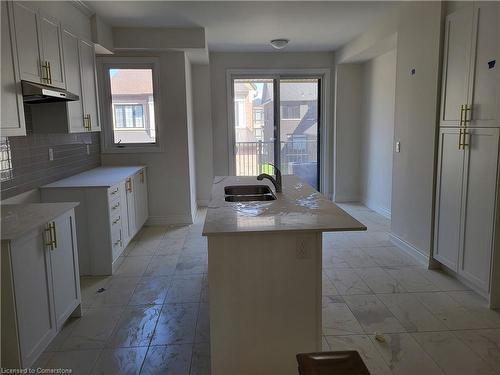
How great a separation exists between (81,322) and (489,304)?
2988 millimetres

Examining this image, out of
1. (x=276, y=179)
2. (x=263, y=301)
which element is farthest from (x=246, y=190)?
(x=263, y=301)

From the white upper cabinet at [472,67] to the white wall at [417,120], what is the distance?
0.14 meters

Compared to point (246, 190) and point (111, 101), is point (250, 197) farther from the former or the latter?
point (111, 101)

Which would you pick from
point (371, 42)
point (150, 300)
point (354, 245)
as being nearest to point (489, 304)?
point (354, 245)

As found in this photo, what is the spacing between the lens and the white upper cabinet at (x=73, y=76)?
3.28m

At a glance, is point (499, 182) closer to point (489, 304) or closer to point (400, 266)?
point (489, 304)

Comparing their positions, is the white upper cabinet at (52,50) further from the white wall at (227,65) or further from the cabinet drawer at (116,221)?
the white wall at (227,65)

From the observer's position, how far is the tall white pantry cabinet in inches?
104

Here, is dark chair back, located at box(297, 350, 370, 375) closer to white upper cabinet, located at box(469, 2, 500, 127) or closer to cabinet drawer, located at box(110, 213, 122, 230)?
white upper cabinet, located at box(469, 2, 500, 127)

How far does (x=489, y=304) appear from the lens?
2.77 m

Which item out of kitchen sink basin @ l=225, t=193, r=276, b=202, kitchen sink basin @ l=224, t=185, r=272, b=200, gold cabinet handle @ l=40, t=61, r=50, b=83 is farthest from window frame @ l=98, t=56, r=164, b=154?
kitchen sink basin @ l=225, t=193, r=276, b=202

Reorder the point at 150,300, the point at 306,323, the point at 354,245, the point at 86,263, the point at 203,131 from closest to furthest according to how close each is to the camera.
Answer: the point at 306,323 → the point at 150,300 → the point at 86,263 → the point at 354,245 → the point at 203,131

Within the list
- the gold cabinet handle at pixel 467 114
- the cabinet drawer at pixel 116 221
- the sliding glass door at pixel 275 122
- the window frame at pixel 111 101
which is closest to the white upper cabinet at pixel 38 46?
the cabinet drawer at pixel 116 221

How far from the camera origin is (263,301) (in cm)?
197
